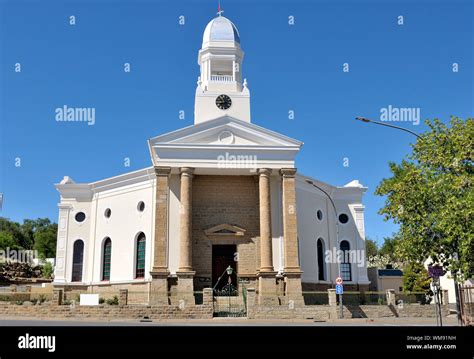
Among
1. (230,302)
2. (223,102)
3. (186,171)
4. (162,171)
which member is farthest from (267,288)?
(223,102)

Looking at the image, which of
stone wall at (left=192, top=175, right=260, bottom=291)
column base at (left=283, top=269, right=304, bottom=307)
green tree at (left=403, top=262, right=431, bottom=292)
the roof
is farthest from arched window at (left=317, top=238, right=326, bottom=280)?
the roof

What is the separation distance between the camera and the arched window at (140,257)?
121 ft

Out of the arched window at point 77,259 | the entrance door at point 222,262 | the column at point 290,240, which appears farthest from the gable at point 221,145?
the arched window at point 77,259

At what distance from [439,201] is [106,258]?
27337mm

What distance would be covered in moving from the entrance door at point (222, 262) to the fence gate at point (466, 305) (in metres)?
17.3

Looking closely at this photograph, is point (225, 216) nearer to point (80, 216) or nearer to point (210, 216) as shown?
point (210, 216)

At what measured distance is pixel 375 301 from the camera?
36.9m

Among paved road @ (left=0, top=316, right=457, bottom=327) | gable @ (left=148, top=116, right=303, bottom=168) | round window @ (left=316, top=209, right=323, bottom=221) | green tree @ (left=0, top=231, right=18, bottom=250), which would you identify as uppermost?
gable @ (left=148, top=116, right=303, bottom=168)

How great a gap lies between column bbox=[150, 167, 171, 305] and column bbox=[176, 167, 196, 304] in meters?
1.01

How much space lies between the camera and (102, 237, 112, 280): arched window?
39.6 meters

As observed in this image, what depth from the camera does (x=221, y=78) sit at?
41094 mm

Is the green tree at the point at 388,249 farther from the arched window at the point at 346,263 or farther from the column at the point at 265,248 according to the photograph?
the column at the point at 265,248

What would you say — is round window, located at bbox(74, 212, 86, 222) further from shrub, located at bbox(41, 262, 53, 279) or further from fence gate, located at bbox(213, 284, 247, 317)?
shrub, located at bbox(41, 262, 53, 279)
